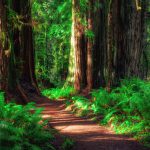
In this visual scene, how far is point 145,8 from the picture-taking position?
14984mm

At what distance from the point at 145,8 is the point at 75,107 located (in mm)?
5832

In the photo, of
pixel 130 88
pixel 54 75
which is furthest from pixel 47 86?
pixel 130 88

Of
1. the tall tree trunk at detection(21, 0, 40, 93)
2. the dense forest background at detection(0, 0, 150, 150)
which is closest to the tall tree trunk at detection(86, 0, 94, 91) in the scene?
the dense forest background at detection(0, 0, 150, 150)

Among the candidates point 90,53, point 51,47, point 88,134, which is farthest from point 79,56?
point 51,47

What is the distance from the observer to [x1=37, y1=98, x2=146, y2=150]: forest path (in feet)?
24.9

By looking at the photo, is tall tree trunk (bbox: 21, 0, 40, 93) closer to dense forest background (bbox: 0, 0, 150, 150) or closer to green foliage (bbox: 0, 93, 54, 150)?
dense forest background (bbox: 0, 0, 150, 150)

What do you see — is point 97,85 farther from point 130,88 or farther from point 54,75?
point 54,75

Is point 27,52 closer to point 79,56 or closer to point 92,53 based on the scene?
point 79,56

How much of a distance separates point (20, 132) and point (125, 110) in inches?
155

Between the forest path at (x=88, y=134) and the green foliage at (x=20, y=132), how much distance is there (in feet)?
2.85

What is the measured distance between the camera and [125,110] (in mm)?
9484

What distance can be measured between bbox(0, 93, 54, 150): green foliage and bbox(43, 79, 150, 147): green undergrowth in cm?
231

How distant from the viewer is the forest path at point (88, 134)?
7582 mm

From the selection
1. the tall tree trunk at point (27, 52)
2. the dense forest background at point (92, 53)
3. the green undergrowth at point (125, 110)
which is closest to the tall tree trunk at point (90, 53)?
→ the dense forest background at point (92, 53)
